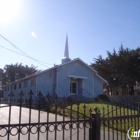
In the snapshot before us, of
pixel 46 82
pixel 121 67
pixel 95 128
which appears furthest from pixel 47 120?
pixel 121 67

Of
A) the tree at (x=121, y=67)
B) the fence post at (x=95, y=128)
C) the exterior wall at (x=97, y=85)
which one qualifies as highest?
the tree at (x=121, y=67)

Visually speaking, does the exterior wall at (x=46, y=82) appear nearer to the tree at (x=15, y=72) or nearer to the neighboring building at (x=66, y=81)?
the neighboring building at (x=66, y=81)

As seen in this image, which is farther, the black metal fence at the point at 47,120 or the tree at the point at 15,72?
the tree at the point at 15,72

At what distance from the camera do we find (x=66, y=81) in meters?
27.6

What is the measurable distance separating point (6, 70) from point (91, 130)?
59286 mm

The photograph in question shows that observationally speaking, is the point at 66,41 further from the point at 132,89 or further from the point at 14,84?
the point at 132,89

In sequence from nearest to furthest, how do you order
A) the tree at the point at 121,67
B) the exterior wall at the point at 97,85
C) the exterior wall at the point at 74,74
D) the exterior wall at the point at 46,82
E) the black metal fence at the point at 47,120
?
the black metal fence at the point at 47,120, the exterior wall at the point at 46,82, the exterior wall at the point at 74,74, the exterior wall at the point at 97,85, the tree at the point at 121,67

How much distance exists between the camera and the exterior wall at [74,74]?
26984 millimetres

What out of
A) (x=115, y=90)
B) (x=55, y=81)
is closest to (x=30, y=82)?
(x=55, y=81)

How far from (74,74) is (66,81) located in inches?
69.0

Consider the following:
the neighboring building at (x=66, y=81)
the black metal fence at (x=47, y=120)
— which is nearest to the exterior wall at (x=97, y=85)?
the neighboring building at (x=66, y=81)

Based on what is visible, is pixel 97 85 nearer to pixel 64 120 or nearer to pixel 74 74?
pixel 74 74

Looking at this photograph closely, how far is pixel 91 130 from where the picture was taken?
406 cm

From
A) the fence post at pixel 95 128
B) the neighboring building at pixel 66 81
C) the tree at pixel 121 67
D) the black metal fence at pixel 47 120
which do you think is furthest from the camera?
the tree at pixel 121 67
